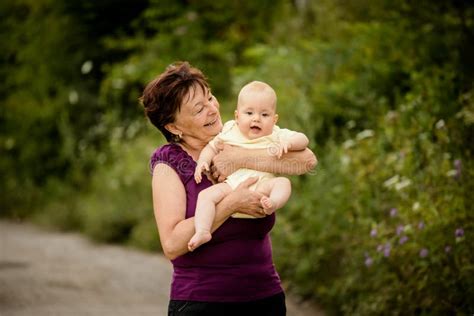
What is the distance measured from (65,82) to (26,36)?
4.52ft

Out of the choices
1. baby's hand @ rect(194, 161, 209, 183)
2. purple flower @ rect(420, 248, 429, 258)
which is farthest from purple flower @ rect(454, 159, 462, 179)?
baby's hand @ rect(194, 161, 209, 183)

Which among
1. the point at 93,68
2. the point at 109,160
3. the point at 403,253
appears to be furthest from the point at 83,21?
the point at 403,253

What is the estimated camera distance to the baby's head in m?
3.03

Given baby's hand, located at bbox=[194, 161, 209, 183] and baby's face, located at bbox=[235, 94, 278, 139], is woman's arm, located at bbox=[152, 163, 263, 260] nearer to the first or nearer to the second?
baby's hand, located at bbox=[194, 161, 209, 183]

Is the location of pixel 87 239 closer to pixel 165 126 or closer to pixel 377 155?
pixel 377 155

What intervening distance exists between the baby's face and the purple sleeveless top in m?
0.26

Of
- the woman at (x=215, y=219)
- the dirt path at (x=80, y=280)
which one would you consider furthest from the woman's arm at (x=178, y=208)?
the dirt path at (x=80, y=280)

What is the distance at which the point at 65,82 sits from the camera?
13758 millimetres

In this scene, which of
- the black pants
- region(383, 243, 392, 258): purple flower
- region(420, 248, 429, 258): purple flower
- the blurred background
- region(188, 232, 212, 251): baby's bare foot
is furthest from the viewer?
the blurred background

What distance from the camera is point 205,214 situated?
9.32ft

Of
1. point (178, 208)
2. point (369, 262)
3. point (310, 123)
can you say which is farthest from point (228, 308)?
point (310, 123)

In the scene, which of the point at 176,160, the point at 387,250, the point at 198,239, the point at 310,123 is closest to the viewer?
the point at 198,239

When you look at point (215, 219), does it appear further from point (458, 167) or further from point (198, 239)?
point (458, 167)

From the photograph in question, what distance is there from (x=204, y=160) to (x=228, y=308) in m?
0.56
